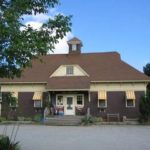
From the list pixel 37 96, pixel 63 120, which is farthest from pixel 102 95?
pixel 37 96

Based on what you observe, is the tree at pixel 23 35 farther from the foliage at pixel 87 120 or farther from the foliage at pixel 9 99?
the foliage at pixel 87 120

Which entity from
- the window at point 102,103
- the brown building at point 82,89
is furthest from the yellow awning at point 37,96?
the window at point 102,103

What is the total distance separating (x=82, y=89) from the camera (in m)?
40.2

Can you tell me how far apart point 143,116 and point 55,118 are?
877cm

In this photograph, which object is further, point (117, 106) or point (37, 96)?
point (37, 96)

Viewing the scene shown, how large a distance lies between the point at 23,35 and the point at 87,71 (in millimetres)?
33160

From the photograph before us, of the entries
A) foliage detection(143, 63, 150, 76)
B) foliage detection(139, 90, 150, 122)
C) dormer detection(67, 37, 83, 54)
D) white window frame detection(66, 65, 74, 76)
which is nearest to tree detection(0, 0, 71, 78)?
foliage detection(139, 90, 150, 122)

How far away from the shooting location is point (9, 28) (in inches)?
384

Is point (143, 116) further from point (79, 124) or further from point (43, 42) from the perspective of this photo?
point (43, 42)

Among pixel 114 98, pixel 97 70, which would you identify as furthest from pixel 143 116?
pixel 97 70

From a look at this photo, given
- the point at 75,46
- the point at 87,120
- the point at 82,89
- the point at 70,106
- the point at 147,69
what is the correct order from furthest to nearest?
the point at 147,69 < the point at 75,46 < the point at 70,106 < the point at 82,89 < the point at 87,120

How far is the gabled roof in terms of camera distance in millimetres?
41250

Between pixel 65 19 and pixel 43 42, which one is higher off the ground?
pixel 65 19

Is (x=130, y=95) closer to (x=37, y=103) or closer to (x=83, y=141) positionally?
(x=37, y=103)
